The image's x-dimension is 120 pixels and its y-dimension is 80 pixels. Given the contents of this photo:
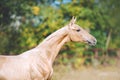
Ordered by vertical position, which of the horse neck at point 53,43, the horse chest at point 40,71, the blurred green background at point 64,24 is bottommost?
the blurred green background at point 64,24

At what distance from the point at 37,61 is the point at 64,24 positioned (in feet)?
41.4

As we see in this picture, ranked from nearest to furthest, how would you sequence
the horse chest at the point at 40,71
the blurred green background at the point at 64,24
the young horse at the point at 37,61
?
1. the young horse at the point at 37,61
2. the horse chest at the point at 40,71
3. the blurred green background at the point at 64,24

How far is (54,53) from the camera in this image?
283 inches

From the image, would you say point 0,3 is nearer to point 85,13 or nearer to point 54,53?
point 85,13

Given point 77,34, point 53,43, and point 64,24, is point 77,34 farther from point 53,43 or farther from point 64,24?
point 64,24

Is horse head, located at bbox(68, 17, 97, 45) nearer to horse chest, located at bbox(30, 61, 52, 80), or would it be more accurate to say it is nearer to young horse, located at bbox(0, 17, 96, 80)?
young horse, located at bbox(0, 17, 96, 80)

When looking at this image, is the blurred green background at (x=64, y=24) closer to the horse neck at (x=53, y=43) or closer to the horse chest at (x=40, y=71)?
the horse neck at (x=53, y=43)

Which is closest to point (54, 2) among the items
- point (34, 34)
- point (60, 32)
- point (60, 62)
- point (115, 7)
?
point (34, 34)

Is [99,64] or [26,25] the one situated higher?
[26,25]

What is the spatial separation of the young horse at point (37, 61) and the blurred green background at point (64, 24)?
8588 mm

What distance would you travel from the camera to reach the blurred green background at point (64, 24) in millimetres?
16328

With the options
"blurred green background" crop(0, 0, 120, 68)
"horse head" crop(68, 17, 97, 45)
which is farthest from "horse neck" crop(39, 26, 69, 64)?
"blurred green background" crop(0, 0, 120, 68)

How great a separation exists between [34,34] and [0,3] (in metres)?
4.70

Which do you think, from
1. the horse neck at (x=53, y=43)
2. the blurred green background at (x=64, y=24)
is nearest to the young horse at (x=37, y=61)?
the horse neck at (x=53, y=43)
